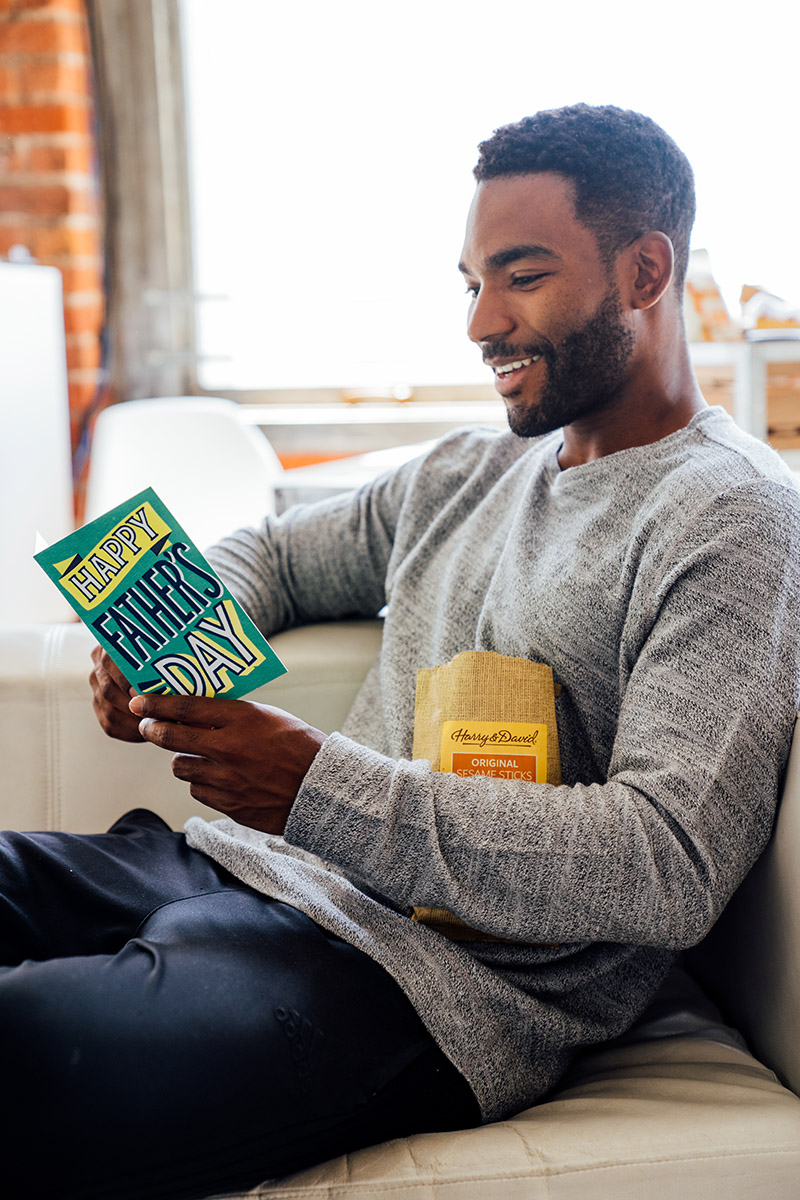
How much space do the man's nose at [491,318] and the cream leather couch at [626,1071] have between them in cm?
48

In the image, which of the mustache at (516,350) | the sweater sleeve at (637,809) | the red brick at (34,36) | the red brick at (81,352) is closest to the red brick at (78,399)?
the red brick at (81,352)

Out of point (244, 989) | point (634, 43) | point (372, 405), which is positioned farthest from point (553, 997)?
point (634, 43)

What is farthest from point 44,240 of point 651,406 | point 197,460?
point 651,406

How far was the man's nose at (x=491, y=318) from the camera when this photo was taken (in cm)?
100

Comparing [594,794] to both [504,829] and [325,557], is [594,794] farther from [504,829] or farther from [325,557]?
[325,557]

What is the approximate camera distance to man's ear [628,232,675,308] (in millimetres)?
978

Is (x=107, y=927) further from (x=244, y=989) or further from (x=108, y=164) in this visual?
(x=108, y=164)

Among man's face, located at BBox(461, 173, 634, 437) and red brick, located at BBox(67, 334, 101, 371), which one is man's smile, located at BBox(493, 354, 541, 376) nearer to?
man's face, located at BBox(461, 173, 634, 437)

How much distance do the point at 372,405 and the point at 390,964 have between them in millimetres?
2100

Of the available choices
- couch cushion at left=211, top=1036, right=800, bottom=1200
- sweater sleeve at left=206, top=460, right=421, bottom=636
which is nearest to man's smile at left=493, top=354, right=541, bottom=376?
sweater sleeve at left=206, top=460, right=421, bottom=636

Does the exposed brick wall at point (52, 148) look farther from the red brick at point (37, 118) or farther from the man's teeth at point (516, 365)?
the man's teeth at point (516, 365)

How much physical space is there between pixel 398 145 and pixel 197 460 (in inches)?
38.9

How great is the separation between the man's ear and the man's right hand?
60 cm

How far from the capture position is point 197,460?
2.22 meters
